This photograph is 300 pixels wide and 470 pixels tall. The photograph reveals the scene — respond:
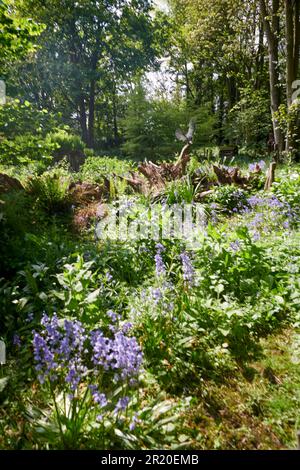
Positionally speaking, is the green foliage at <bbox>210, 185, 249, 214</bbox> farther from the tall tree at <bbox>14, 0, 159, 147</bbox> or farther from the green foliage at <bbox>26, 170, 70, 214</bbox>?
the tall tree at <bbox>14, 0, 159, 147</bbox>

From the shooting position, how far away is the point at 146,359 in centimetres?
225

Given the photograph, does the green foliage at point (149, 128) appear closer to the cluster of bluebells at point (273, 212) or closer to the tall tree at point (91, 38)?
the tall tree at point (91, 38)

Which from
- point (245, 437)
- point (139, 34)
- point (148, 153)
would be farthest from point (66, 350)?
point (139, 34)

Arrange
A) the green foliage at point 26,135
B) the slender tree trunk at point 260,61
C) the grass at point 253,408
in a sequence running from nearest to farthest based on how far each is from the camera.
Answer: the grass at point 253,408 → the green foliage at point 26,135 → the slender tree trunk at point 260,61

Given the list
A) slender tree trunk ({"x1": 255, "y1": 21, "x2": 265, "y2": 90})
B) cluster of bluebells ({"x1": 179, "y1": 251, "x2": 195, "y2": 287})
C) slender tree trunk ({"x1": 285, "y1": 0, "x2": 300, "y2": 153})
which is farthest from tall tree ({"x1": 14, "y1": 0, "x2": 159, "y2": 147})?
cluster of bluebells ({"x1": 179, "y1": 251, "x2": 195, "y2": 287})

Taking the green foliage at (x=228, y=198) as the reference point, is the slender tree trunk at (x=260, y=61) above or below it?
above

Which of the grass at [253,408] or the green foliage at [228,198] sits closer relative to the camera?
the grass at [253,408]

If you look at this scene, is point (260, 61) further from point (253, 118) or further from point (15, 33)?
point (15, 33)

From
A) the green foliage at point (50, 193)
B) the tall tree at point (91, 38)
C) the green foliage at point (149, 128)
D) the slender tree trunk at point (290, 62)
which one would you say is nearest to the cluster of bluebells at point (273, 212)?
the green foliage at point (50, 193)

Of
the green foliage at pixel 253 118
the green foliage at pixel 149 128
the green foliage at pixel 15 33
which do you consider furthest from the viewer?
the green foliage at pixel 149 128

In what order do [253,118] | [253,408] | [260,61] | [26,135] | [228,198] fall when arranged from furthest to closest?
[260,61], [253,118], [228,198], [26,135], [253,408]

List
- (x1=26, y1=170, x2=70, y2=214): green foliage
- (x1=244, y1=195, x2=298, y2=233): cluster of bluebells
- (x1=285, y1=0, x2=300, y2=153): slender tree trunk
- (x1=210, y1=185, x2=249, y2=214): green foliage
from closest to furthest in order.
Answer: (x1=244, y1=195, x2=298, y2=233): cluster of bluebells
(x1=26, y1=170, x2=70, y2=214): green foliage
(x1=210, y1=185, x2=249, y2=214): green foliage
(x1=285, y1=0, x2=300, y2=153): slender tree trunk

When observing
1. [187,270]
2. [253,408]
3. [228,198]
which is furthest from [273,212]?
[253,408]

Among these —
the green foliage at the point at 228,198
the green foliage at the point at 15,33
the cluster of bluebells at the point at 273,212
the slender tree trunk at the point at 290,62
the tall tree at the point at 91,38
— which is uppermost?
the tall tree at the point at 91,38
